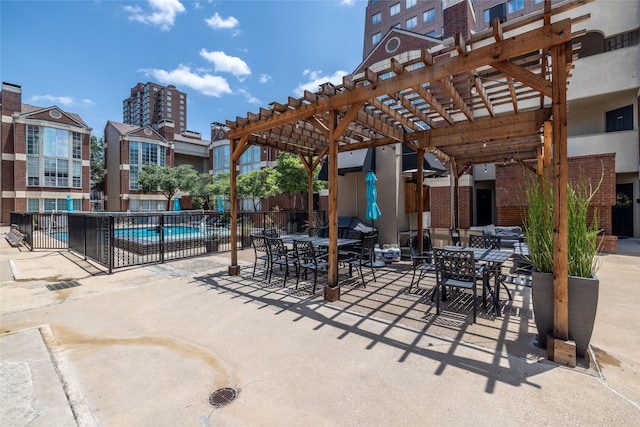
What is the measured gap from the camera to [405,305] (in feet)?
15.1

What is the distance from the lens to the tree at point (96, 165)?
3775 cm

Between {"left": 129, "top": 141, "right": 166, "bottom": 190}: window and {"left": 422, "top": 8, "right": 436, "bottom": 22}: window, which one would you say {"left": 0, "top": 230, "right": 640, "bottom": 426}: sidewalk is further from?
{"left": 422, "top": 8, "right": 436, "bottom": 22}: window

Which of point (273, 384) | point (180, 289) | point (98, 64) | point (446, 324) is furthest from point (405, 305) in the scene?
point (98, 64)

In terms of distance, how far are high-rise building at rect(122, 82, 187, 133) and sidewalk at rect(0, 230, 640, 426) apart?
3719 inches

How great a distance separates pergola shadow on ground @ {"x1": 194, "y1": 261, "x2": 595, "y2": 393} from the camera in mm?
2975

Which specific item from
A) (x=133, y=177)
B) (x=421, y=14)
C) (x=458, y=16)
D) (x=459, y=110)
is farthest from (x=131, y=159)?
(x=421, y=14)

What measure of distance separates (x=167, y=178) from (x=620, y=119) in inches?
1363

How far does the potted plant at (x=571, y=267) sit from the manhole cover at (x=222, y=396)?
10.8 feet

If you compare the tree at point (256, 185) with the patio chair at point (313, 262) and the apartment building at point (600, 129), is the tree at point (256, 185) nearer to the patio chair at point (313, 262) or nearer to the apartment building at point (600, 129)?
the apartment building at point (600, 129)

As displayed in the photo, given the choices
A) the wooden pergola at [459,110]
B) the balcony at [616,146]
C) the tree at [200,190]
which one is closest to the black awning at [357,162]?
the wooden pergola at [459,110]

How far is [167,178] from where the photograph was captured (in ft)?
98.9

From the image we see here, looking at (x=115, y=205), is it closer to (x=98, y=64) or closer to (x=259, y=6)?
(x=98, y=64)

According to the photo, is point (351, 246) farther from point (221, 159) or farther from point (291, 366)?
point (221, 159)

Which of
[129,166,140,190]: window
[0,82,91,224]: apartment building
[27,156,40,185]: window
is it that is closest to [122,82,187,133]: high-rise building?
[129,166,140,190]: window
